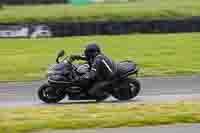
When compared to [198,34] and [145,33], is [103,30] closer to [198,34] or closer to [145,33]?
[145,33]

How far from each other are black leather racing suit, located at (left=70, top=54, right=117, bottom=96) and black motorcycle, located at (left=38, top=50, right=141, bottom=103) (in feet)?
0.29

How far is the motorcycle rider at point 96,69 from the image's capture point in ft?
46.0

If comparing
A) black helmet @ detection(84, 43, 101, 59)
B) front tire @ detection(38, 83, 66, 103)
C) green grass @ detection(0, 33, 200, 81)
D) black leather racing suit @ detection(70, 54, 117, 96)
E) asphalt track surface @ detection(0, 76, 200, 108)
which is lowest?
green grass @ detection(0, 33, 200, 81)

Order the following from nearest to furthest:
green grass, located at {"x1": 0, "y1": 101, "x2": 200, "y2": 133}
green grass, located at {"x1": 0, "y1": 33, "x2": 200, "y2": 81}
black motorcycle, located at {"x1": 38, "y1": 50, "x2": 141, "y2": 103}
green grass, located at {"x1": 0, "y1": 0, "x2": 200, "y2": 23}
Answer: green grass, located at {"x1": 0, "y1": 101, "x2": 200, "y2": 133}
black motorcycle, located at {"x1": 38, "y1": 50, "x2": 141, "y2": 103}
green grass, located at {"x1": 0, "y1": 33, "x2": 200, "y2": 81}
green grass, located at {"x1": 0, "y1": 0, "x2": 200, "y2": 23}

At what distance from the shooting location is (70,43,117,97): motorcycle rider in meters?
14.0

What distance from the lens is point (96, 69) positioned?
46.1ft

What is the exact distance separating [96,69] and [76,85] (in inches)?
22.9

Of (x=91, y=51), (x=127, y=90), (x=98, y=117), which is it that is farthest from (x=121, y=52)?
(x=98, y=117)

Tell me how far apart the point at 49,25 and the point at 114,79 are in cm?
1400

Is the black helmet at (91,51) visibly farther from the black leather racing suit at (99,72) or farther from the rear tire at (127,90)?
the rear tire at (127,90)

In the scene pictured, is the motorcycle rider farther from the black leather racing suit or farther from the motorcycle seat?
the motorcycle seat

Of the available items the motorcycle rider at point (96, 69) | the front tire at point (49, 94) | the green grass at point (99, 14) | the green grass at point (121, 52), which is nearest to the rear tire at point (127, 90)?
the motorcycle rider at point (96, 69)

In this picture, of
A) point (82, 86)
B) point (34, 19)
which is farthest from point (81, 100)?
point (34, 19)

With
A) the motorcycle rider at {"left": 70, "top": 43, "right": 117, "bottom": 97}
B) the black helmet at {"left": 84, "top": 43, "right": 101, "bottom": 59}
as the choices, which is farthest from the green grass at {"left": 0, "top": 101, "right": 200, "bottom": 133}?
the black helmet at {"left": 84, "top": 43, "right": 101, "bottom": 59}
